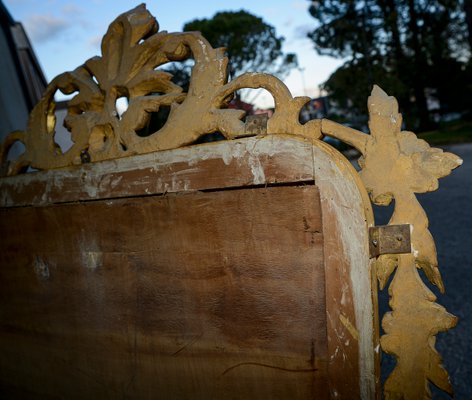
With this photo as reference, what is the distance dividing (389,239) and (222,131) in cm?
33

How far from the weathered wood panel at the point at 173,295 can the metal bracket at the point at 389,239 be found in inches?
3.3

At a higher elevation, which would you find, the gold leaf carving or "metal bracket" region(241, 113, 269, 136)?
the gold leaf carving

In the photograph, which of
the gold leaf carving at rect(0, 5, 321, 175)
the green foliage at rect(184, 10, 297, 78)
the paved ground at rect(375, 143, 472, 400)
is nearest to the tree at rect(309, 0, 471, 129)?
the green foliage at rect(184, 10, 297, 78)

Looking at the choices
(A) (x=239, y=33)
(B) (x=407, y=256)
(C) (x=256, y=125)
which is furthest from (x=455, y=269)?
(A) (x=239, y=33)

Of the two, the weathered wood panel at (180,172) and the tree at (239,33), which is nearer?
the weathered wood panel at (180,172)

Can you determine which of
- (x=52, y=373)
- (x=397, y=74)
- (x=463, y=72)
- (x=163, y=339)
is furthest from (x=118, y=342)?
(x=463, y=72)

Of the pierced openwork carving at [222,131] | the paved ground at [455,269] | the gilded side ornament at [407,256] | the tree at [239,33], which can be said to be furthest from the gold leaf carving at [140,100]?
the tree at [239,33]

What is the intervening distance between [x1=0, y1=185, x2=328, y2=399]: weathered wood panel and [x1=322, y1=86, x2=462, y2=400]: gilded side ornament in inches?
4.1

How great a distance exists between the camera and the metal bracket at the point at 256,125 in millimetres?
733

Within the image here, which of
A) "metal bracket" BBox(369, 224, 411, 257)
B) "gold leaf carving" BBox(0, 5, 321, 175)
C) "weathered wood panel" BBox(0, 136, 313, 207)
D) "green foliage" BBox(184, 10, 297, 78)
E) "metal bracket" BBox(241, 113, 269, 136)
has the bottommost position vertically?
"metal bracket" BBox(369, 224, 411, 257)

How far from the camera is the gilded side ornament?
0.66m

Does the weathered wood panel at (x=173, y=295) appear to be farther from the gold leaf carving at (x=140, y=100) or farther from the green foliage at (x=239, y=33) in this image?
the green foliage at (x=239, y=33)

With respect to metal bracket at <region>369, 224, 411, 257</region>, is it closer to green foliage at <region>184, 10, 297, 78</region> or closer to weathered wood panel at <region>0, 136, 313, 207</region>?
weathered wood panel at <region>0, 136, 313, 207</region>

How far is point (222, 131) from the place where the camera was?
76 cm
